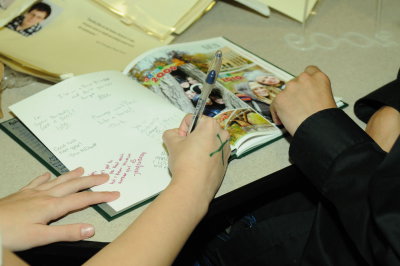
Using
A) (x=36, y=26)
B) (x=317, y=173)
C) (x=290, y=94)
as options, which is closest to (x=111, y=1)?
(x=36, y=26)

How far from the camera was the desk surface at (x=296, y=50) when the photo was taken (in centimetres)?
79

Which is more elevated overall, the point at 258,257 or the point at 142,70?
the point at 142,70

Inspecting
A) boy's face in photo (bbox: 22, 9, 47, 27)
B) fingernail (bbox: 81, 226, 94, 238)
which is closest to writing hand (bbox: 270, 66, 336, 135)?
fingernail (bbox: 81, 226, 94, 238)

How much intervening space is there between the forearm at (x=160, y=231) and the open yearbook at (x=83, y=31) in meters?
0.39

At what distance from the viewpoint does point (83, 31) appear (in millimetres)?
1060

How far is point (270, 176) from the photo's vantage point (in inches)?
30.9

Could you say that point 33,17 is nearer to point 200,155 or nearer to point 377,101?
point 200,155

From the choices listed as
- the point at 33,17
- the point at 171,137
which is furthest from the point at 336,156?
the point at 33,17

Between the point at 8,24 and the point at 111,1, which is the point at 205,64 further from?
the point at 8,24

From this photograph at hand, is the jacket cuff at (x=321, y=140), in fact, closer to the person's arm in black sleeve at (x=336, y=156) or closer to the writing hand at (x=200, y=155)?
the person's arm in black sleeve at (x=336, y=156)

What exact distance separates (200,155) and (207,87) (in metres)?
A: 0.11

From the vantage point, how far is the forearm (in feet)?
2.01

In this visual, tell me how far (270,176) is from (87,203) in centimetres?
29

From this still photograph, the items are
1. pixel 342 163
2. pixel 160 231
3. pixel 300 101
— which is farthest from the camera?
pixel 300 101
